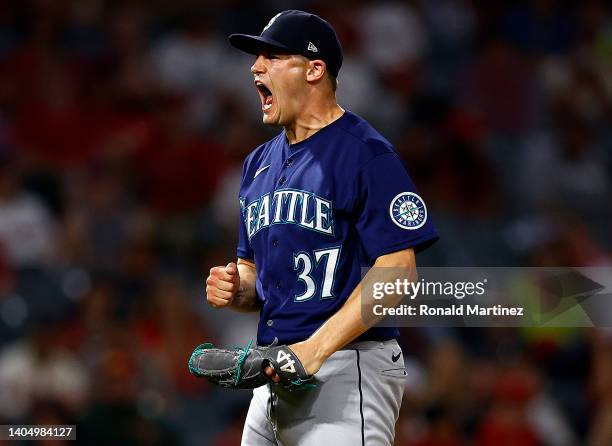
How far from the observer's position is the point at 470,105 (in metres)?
9.20

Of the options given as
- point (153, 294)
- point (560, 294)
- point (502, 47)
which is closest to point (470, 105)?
point (502, 47)

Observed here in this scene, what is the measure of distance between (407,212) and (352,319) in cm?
37

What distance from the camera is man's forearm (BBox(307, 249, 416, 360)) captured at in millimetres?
3293

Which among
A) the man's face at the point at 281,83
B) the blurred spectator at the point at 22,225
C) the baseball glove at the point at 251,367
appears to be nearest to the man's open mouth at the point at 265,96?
the man's face at the point at 281,83

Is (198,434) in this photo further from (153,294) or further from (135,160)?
(135,160)

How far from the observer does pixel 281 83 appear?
139 inches

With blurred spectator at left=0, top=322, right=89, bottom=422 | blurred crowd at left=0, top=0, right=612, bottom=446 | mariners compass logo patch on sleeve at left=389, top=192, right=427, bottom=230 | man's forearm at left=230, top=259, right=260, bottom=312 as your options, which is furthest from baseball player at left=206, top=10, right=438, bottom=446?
blurred spectator at left=0, top=322, right=89, bottom=422

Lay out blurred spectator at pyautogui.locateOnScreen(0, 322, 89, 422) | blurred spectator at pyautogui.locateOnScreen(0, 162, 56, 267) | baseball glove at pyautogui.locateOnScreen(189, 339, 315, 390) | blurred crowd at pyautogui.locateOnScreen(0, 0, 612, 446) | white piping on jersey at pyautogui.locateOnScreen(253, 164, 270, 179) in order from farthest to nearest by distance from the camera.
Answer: blurred spectator at pyautogui.locateOnScreen(0, 162, 56, 267)
blurred crowd at pyautogui.locateOnScreen(0, 0, 612, 446)
blurred spectator at pyautogui.locateOnScreen(0, 322, 89, 422)
white piping on jersey at pyautogui.locateOnScreen(253, 164, 270, 179)
baseball glove at pyautogui.locateOnScreen(189, 339, 315, 390)

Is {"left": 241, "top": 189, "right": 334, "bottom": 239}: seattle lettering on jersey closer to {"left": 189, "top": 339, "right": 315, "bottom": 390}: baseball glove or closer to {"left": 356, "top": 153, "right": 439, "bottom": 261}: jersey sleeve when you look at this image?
{"left": 356, "top": 153, "right": 439, "bottom": 261}: jersey sleeve

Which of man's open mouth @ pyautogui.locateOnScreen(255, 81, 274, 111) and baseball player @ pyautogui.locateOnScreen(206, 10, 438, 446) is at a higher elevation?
man's open mouth @ pyautogui.locateOnScreen(255, 81, 274, 111)

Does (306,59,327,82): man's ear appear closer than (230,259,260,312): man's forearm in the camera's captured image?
Yes

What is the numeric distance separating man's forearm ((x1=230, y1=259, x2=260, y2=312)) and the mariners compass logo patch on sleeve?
682 millimetres

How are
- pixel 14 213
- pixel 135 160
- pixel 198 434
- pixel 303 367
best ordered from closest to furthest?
pixel 303 367, pixel 198 434, pixel 14 213, pixel 135 160

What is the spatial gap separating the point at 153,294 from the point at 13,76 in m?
2.50
